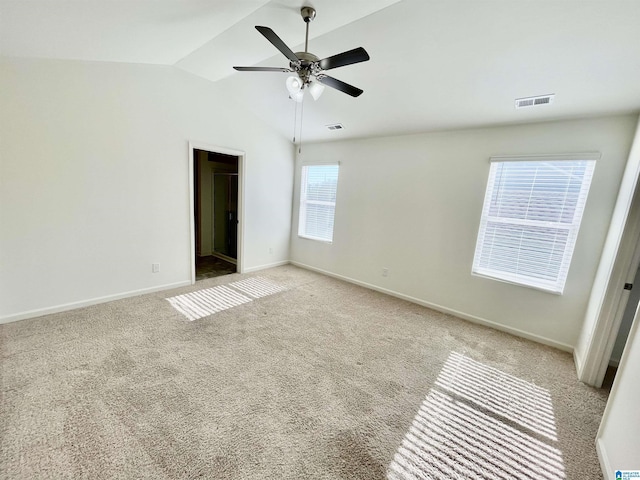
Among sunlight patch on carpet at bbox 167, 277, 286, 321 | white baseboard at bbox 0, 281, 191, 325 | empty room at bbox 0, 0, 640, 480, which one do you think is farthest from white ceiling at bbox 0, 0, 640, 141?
sunlight patch on carpet at bbox 167, 277, 286, 321

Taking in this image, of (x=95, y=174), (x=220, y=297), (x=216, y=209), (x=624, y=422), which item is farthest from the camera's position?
(x=216, y=209)

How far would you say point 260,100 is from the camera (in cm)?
373

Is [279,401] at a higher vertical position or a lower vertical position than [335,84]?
lower

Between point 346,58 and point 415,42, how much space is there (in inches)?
37.4

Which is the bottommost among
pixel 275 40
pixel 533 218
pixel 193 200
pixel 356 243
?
pixel 356 243

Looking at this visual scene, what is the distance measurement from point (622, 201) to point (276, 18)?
10.9 ft

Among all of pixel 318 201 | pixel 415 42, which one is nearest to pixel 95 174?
pixel 318 201

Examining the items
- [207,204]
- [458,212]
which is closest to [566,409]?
[458,212]

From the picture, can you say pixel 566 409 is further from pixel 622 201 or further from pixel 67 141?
pixel 67 141

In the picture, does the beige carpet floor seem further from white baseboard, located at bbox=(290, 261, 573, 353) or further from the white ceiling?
the white ceiling

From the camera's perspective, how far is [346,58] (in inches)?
62.9

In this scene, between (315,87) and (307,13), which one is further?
(315,87)

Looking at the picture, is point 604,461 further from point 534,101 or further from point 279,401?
point 534,101

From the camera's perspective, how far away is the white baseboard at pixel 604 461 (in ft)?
4.55
